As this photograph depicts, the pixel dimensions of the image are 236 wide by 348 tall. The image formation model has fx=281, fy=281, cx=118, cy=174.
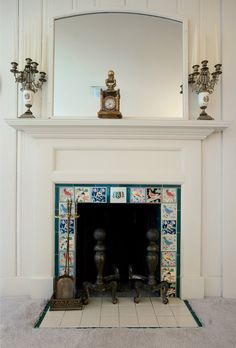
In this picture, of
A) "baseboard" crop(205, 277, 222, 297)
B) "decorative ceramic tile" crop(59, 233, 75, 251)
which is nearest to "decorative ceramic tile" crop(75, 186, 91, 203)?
"decorative ceramic tile" crop(59, 233, 75, 251)

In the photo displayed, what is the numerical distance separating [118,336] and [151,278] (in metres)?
0.56

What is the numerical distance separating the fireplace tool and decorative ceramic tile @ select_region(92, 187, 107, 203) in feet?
1.43

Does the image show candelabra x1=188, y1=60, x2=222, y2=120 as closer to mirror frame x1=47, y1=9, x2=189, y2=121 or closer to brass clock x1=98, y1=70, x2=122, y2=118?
mirror frame x1=47, y1=9, x2=189, y2=121

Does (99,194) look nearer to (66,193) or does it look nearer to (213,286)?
(66,193)

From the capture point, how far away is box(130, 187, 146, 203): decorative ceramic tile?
2176 mm

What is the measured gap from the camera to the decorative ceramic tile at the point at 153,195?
86.0 inches

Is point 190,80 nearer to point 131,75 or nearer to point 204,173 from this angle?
point 131,75

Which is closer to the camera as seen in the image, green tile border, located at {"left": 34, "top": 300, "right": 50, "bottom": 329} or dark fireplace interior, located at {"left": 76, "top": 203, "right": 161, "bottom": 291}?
green tile border, located at {"left": 34, "top": 300, "right": 50, "bottom": 329}

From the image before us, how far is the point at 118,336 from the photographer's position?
1673 mm

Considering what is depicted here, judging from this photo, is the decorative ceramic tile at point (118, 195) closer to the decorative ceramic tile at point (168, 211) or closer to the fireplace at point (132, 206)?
the fireplace at point (132, 206)

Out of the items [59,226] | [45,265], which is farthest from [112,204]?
[45,265]

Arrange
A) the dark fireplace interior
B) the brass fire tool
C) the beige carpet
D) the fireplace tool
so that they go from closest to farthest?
1. the beige carpet
2. the brass fire tool
3. the fireplace tool
4. the dark fireplace interior

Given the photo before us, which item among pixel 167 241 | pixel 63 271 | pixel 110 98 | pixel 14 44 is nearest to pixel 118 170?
pixel 110 98

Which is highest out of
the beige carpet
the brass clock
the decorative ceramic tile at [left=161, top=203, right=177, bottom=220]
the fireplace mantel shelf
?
the brass clock
